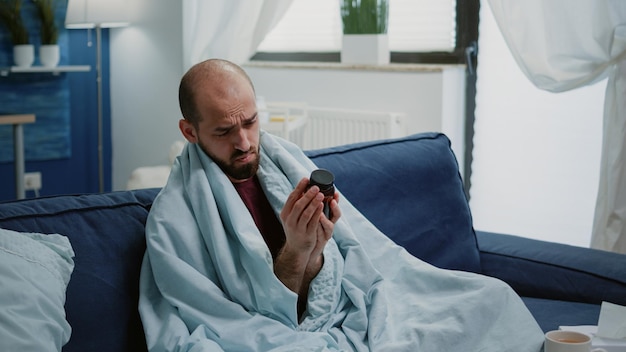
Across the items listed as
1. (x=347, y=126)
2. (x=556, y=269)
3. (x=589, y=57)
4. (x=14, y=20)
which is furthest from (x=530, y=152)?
(x=14, y=20)

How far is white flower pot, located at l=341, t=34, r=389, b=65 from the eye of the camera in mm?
4098

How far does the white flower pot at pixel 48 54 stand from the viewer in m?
4.96

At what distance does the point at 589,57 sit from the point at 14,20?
318 cm

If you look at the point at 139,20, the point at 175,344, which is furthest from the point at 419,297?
the point at 139,20

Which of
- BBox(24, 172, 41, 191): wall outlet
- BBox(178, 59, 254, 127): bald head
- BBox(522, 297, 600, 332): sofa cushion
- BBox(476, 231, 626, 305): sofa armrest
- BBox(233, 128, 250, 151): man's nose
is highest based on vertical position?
BBox(178, 59, 254, 127): bald head

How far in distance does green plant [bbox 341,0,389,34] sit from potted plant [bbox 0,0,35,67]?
1.88 m

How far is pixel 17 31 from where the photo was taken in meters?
4.90

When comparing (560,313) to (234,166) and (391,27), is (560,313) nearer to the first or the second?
(234,166)

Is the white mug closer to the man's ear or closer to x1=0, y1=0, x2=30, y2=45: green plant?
the man's ear

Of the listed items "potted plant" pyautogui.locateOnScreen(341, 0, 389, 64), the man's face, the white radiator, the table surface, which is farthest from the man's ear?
the table surface

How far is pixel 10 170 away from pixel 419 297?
11.9 ft

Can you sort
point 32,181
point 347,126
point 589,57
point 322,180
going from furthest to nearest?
point 32,181
point 347,126
point 589,57
point 322,180

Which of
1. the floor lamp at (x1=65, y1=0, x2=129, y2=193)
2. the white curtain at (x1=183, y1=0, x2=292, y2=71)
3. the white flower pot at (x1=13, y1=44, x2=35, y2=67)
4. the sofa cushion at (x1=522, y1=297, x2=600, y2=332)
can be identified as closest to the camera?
the sofa cushion at (x1=522, y1=297, x2=600, y2=332)

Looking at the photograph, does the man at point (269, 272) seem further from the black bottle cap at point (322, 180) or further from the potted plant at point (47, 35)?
the potted plant at point (47, 35)
